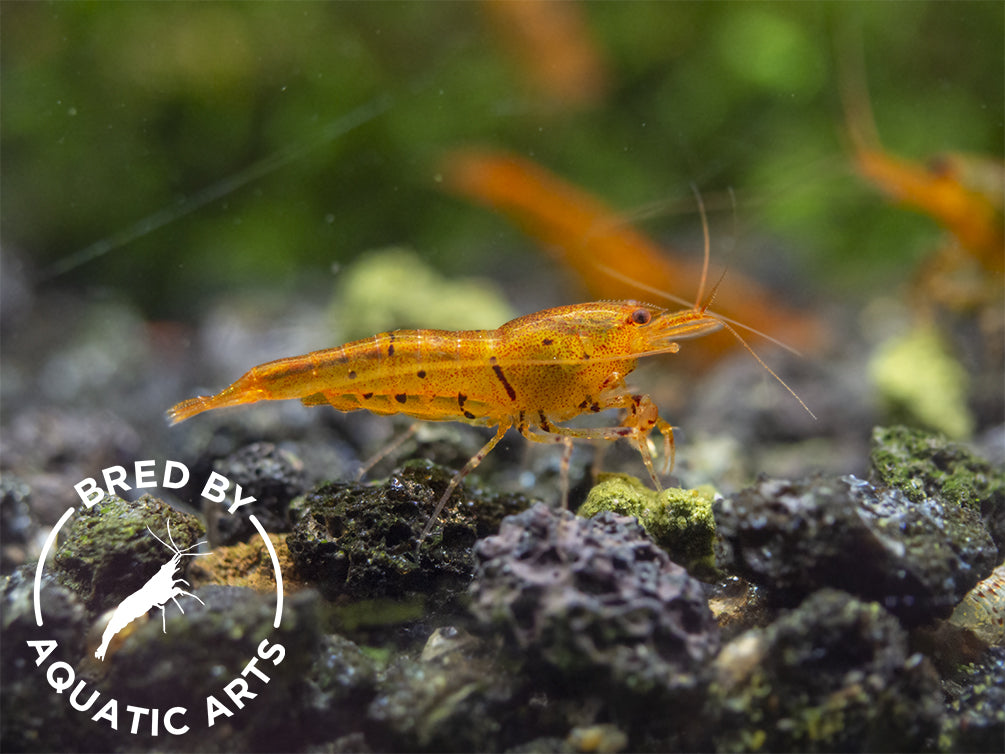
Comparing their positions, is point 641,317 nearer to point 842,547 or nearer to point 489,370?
point 489,370

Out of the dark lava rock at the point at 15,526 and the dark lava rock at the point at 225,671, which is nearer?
the dark lava rock at the point at 225,671

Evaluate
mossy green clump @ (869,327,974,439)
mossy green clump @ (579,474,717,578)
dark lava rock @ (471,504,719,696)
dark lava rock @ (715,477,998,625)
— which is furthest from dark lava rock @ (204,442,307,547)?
mossy green clump @ (869,327,974,439)

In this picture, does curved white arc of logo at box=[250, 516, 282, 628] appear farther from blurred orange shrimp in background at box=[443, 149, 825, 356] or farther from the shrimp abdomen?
blurred orange shrimp in background at box=[443, 149, 825, 356]

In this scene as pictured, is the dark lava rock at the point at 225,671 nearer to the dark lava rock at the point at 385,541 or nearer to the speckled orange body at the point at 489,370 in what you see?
the dark lava rock at the point at 385,541

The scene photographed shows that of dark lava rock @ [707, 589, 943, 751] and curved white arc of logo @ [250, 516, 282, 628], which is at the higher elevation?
curved white arc of logo @ [250, 516, 282, 628]

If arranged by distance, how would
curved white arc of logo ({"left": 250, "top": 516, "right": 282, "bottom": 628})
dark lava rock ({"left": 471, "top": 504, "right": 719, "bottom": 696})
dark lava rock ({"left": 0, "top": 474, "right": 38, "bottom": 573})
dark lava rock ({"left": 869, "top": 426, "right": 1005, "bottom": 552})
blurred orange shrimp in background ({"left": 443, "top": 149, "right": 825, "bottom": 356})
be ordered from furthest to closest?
blurred orange shrimp in background ({"left": 443, "top": 149, "right": 825, "bottom": 356}) → dark lava rock ({"left": 0, "top": 474, "right": 38, "bottom": 573}) → dark lava rock ({"left": 869, "top": 426, "right": 1005, "bottom": 552}) → curved white arc of logo ({"left": 250, "top": 516, "right": 282, "bottom": 628}) → dark lava rock ({"left": 471, "top": 504, "right": 719, "bottom": 696})

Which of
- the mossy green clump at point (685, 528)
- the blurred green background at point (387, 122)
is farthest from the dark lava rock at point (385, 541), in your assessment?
the blurred green background at point (387, 122)

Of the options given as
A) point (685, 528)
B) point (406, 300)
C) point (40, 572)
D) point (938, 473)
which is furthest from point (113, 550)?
point (406, 300)
